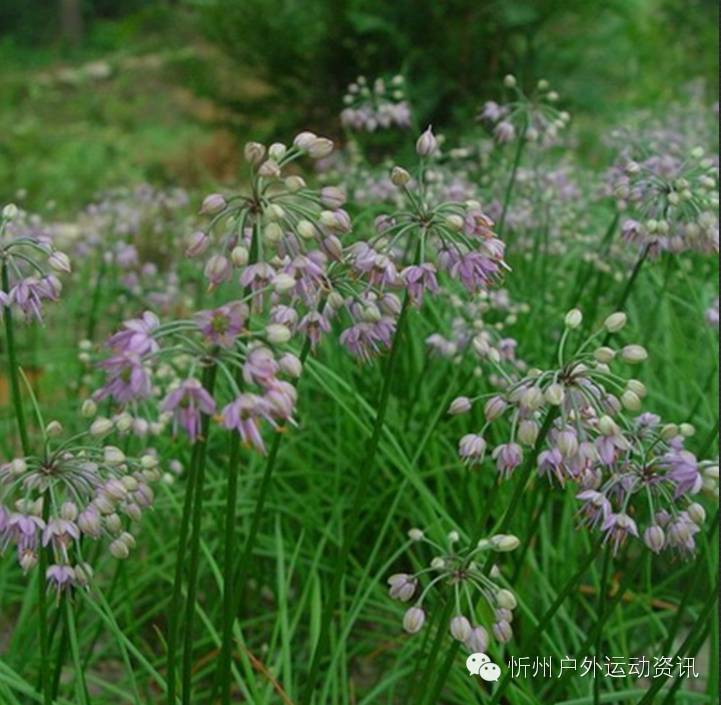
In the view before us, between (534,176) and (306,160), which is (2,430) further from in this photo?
(306,160)

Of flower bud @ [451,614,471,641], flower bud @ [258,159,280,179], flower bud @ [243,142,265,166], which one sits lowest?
flower bud @ [451,614,471,641]

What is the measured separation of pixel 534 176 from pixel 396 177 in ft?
7.35

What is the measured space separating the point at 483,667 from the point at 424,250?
83 cm

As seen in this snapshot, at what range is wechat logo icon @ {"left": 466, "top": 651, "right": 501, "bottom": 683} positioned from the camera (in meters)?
1.86

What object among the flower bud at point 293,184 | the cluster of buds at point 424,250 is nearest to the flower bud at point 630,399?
the cluster of buds at point 424,250

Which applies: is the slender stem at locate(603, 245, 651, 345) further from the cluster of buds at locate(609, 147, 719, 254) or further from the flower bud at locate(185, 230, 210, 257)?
the flower bud at locate(185, 230, 210, 257)

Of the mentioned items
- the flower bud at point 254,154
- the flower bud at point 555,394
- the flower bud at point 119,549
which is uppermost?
the flower bud at point 254,154

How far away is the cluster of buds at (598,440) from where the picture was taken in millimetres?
1477

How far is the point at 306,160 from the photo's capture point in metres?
8.18

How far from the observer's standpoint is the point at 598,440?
5.00 feet

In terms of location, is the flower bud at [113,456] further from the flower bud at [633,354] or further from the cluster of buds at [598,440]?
the flower bud at [633,354]

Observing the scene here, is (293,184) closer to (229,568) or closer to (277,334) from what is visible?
(277,334)

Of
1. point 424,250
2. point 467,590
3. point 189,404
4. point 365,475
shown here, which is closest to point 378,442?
point 365,475

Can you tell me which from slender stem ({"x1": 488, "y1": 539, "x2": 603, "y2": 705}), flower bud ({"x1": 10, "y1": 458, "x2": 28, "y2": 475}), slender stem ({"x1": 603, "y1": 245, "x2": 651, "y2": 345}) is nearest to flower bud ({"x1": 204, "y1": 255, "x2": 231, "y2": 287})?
flower bud ({"x1": 10, "y1": 458, "x2": 28, "y2": 475})
